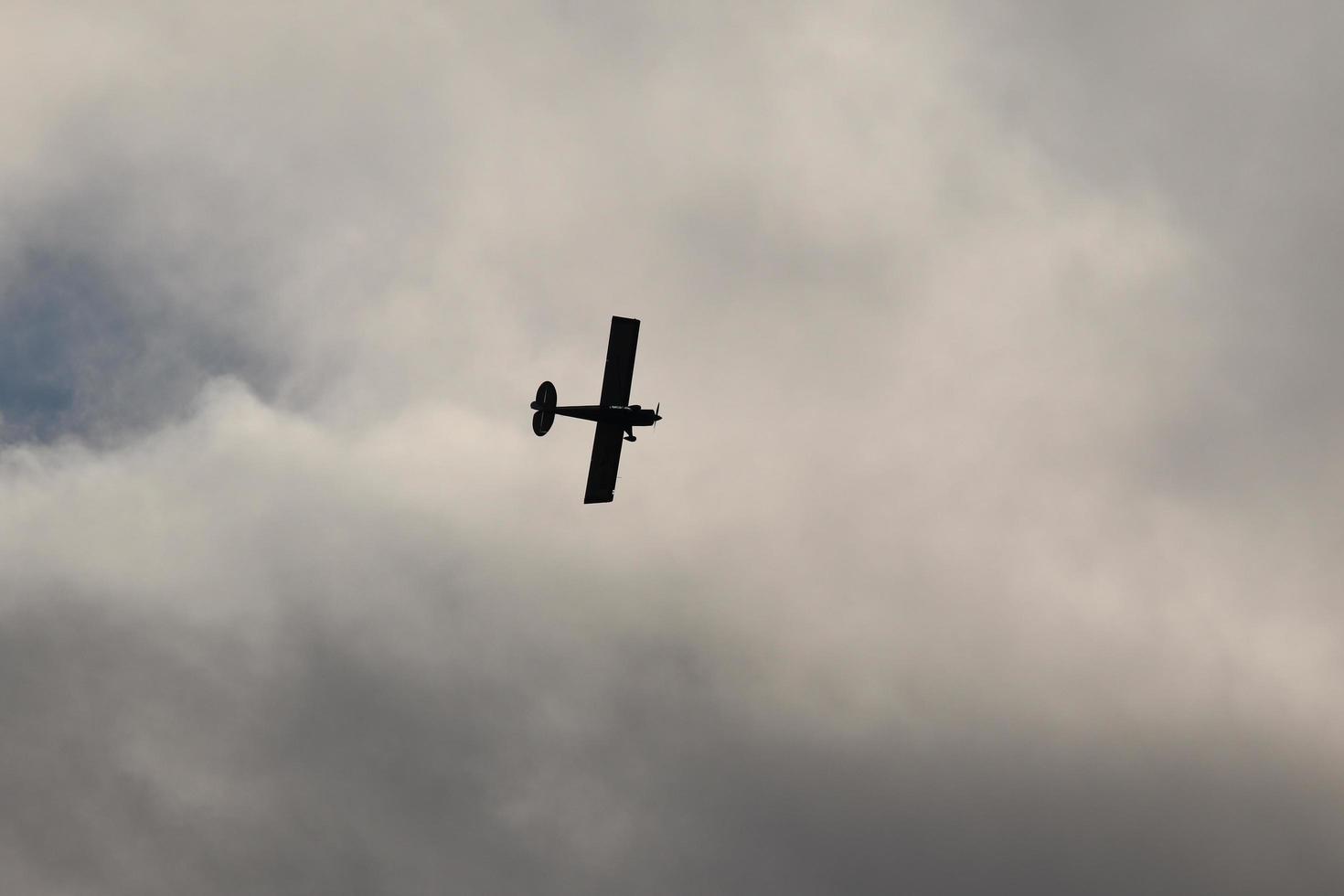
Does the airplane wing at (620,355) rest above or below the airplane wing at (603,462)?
above

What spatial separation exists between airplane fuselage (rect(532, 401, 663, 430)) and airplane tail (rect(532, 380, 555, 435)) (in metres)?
0.37

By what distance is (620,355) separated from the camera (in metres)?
109

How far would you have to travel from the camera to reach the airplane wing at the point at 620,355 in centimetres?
10856

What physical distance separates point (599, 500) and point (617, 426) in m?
5.93

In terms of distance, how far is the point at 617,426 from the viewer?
111188mm

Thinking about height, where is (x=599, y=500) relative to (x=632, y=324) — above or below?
below

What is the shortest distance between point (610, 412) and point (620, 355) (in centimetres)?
469

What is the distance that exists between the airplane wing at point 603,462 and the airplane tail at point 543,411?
3741mm

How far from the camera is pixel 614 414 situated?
110500 millimetres

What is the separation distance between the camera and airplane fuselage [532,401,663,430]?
110062 mm

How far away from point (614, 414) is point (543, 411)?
223 inches

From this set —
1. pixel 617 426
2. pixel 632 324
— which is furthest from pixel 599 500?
pixel 632 324

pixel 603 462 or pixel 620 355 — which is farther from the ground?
pixel 620 355

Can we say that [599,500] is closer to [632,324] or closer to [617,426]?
[617,426]
